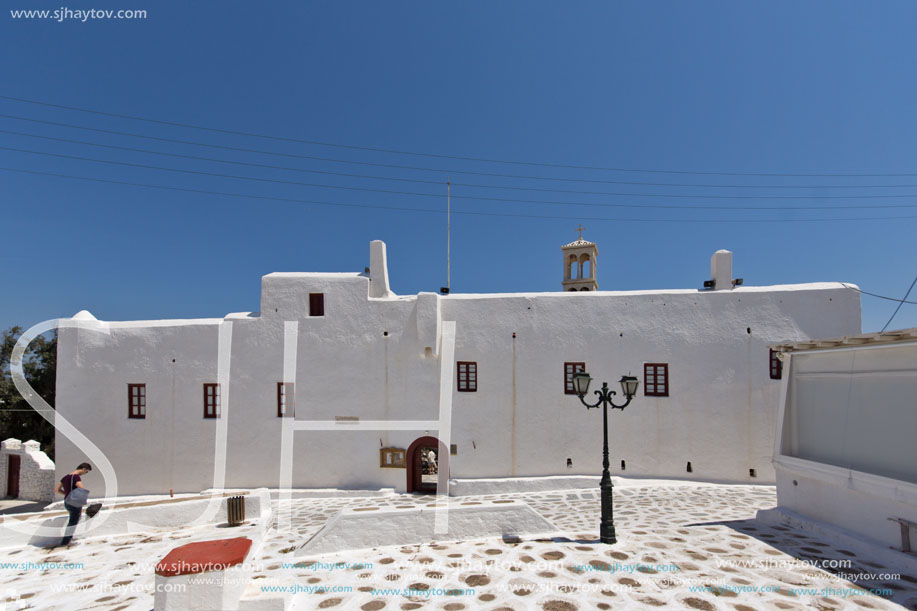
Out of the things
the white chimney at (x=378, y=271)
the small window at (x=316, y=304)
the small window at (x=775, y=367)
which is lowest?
the small window at (x=775, y=367)

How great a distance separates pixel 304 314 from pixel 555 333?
23.8ft

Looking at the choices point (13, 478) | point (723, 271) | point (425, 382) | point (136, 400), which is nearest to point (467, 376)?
point (425, 382)

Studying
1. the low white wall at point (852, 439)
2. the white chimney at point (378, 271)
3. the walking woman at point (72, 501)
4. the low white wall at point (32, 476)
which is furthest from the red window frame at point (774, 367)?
the low white wall at point (32, 476)

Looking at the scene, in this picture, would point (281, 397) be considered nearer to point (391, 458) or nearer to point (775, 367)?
point (391, 458)

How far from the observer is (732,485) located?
1162cm

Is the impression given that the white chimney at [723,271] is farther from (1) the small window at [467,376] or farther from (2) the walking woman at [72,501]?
(2) the walking woman at [72,501]

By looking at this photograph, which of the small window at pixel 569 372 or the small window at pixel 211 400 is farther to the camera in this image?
the small window at pixel 211 400

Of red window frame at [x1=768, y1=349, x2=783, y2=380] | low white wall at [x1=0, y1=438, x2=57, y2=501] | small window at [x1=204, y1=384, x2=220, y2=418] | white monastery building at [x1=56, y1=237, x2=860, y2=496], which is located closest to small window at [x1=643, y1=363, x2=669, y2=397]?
white monastery building at [x1=56, y1=237, x2=860, y2=496]

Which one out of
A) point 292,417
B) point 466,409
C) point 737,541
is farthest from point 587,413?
point 292,417

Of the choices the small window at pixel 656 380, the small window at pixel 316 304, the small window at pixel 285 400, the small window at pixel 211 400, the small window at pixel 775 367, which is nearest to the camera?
the small window at pixel 775 367

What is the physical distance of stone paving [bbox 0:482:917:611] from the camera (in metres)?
5.14

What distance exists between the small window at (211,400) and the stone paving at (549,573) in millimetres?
4960

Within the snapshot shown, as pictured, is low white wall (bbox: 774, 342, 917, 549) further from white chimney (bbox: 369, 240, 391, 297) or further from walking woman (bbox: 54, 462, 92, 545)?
walking woman (bbox: 54, 462, 92, 545)

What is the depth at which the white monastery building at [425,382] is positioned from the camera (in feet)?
39.3
